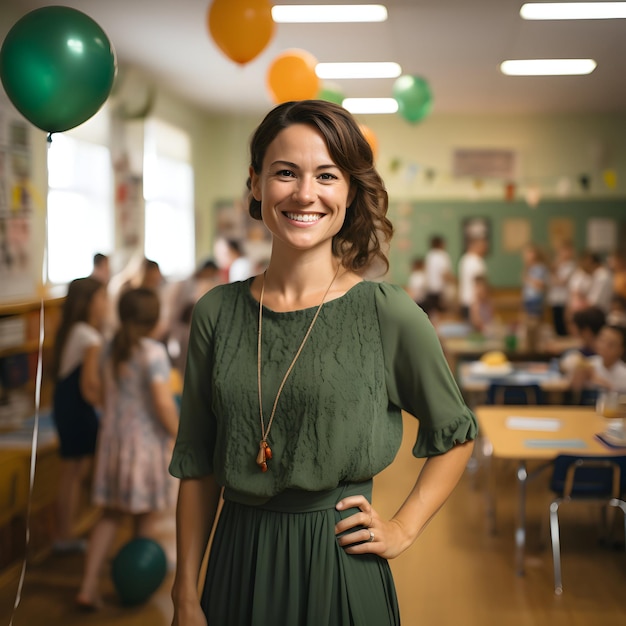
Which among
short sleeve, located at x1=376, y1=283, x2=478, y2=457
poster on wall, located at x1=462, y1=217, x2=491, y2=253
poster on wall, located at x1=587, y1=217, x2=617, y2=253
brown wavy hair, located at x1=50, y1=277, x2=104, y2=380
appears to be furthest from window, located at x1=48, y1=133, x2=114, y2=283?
poster on wall, located at x1=587, y1=217, x2=617, y2=253

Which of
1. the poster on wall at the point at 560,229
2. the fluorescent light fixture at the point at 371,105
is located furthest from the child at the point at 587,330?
the poster on wall at the point at 560,229

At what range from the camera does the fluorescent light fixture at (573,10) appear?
232 inches

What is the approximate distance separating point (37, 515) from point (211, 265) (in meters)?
2.84

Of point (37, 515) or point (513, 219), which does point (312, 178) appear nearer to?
point (37, 515)

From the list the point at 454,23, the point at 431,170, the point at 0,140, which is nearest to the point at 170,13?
the point at 0,140

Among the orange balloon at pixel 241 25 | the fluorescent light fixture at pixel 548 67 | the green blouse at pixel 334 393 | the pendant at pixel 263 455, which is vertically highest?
the fluorescent light fixture at pixel 548 67

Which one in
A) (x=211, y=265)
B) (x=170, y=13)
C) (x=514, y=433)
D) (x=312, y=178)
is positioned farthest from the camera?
(x=211, y=265)

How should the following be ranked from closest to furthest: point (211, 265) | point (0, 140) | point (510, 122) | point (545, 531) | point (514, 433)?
point (514, 433), point (545, 531), point (0, 140), point (211, 265), point (510, 122)

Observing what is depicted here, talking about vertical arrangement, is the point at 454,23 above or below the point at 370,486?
above

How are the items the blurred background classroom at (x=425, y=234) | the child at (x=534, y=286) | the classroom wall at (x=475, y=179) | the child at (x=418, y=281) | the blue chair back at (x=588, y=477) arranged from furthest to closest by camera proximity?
1. the classroom wall at (x=475, y=179)
2. the child at (x=418, y=281)
3. the child at (x=534, y=286)
4. the blurred background classroom at (x=425, y=234)
5. the blue chair back at (x=588, y=477)

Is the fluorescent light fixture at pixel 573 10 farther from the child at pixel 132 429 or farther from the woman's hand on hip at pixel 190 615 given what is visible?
the woman's hand on hip at pixel 190 615

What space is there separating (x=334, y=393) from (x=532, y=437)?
125 inches

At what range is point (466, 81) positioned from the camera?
29.4 feet

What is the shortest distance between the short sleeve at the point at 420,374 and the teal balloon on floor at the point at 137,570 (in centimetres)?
256
